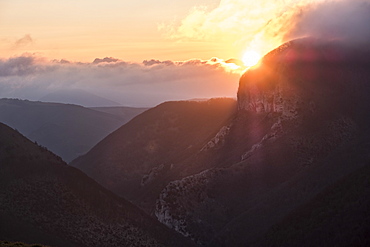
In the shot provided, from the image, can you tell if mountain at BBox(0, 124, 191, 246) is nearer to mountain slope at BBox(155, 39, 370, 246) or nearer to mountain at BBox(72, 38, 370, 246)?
mountain slope at BBox(155, 39, 370, 246)

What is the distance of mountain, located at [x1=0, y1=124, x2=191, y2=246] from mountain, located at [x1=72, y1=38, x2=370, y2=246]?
16936 mm

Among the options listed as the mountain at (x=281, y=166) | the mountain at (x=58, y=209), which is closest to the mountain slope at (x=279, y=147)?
the mountain at (x=281, y=166)

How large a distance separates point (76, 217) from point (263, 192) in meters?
47.9

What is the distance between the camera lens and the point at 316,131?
140 metres

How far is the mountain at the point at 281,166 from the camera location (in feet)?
314

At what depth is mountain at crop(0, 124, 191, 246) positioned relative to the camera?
8906 centimetres

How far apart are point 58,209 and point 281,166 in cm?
5820

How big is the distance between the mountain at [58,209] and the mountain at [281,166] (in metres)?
16.9

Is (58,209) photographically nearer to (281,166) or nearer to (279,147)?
(281,166)

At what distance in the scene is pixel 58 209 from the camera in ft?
314

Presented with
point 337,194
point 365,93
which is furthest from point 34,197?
point 365,93

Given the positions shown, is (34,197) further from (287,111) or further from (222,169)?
(287,111)

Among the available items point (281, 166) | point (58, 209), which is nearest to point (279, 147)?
point (281, 166)

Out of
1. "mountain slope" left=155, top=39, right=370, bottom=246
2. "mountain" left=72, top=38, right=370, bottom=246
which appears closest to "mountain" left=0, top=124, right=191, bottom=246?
"mountain slope" left=155, top=39, right=370, bottom=246
